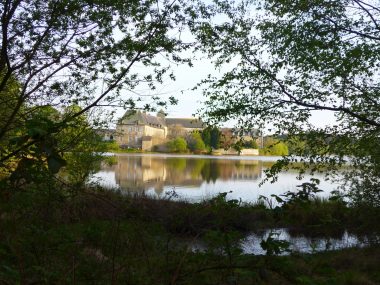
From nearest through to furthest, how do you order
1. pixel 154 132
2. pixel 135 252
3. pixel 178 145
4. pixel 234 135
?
pixel 135 252, pixel 234 135, pixel 178 145, pixel 154 132

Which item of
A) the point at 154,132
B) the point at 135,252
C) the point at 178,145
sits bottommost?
the point at 135,252

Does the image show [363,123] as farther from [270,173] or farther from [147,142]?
[147,142]

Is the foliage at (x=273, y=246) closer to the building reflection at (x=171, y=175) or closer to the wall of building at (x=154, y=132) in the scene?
the building reflection at (x=171, y=175)

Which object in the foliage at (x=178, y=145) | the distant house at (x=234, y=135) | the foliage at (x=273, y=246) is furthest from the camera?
the foliage at (x=178, y=145)

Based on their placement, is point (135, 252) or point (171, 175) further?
point (171, 175)

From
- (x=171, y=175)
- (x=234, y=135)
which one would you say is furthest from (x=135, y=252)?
(x=171, y=175)

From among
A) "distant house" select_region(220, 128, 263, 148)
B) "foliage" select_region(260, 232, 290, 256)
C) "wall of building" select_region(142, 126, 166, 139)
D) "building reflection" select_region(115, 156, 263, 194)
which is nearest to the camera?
"foliage" select_region(260, 232, 290, 256)

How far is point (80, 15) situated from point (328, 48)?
17.2 ft

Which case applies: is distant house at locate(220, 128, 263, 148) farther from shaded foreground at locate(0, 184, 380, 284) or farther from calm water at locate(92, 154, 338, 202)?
shaded foreground at locate(0, 184, 380, 284)

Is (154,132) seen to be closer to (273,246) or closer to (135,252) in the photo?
(135,252)

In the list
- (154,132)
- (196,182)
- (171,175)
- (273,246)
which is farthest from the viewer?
(154,132)

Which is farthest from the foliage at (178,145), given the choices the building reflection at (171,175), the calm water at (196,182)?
the calm water at (196,182)

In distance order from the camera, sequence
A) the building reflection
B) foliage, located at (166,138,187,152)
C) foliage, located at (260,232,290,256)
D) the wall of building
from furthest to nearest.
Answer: the wall of building, foliage, located at (166,138,187,152), the building reflection, foliage, located at (260,232,290,256)

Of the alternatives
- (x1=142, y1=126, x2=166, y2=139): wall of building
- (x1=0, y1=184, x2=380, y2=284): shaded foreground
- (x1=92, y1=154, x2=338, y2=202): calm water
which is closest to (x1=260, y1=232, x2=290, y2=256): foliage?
(x1=0, y1=184, x2=380, y2=284): shaded foreground
